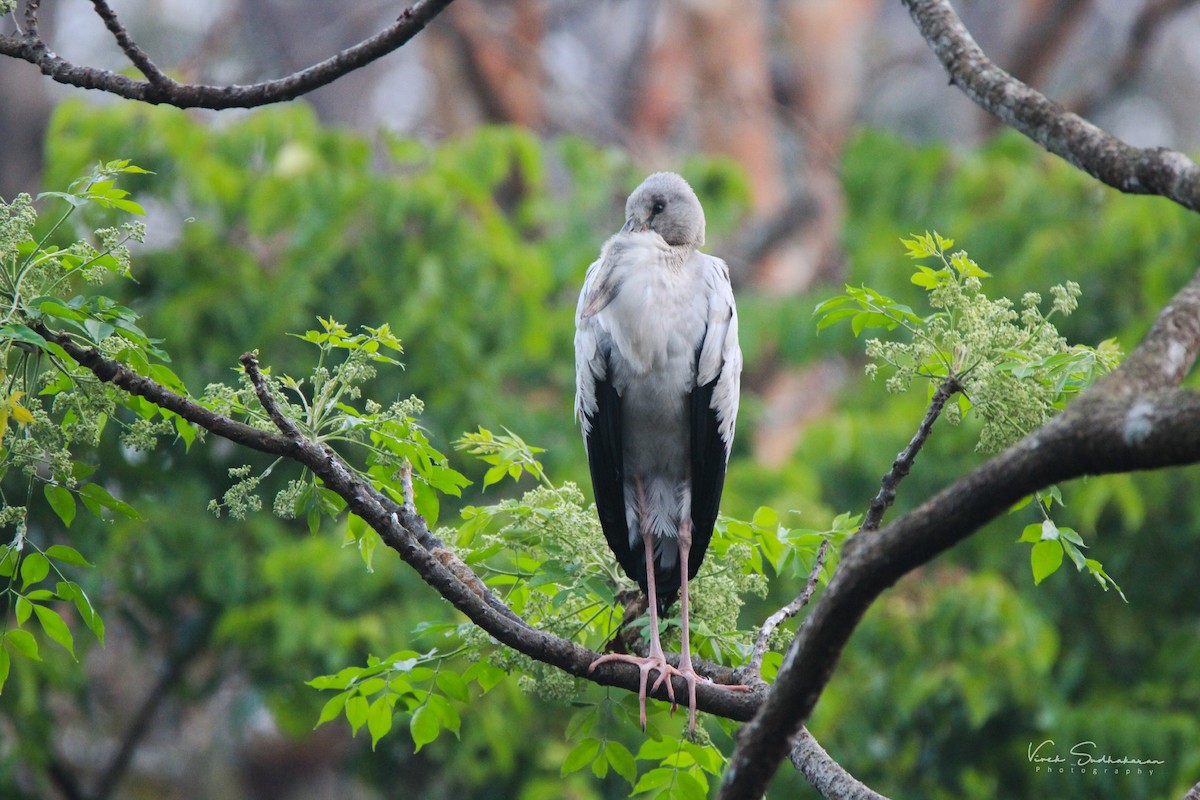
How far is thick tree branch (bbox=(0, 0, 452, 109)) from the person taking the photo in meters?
3.03

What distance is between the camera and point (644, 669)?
341 centimetres

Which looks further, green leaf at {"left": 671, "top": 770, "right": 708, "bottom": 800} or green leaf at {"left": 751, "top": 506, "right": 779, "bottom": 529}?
green leaf at {"left": 751, "top": 506, "right": 779, "bottom": 529}

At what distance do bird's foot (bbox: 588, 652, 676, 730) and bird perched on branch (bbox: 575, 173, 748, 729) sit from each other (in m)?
0.44

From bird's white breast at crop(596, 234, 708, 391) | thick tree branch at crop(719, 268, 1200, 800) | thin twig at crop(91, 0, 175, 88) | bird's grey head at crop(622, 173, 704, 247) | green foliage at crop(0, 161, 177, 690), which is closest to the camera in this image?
thick tree branch at crop(719, 268, 1200, 800)

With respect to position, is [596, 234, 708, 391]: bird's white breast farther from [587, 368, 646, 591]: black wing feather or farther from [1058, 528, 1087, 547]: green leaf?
[1058, 528, 1087, 547]: green leaf

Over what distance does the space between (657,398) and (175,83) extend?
1822 millimetres

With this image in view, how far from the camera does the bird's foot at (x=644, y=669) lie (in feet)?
11.1

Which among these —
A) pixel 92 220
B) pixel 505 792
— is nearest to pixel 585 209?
pixel 92 220

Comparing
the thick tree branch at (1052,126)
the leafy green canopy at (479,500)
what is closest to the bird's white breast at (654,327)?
the thick tree branch at (1052,126)

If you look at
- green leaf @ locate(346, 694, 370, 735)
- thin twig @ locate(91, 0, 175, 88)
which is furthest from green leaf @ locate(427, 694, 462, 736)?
thin twig @ locate(91, 0, 175, 88)

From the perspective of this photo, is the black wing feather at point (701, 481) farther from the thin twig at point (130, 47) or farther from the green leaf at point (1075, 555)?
the thin twig at point (130, 47)

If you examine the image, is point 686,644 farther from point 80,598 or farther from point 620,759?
point 80,598

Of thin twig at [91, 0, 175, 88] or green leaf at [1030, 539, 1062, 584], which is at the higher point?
thin twig at [91, 0, 175, 88]

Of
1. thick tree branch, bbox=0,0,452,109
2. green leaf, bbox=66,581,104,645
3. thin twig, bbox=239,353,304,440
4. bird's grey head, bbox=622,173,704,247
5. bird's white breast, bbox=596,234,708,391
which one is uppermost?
bird's grey head, bbox=622,173,704,247
